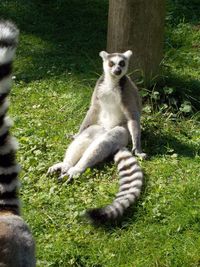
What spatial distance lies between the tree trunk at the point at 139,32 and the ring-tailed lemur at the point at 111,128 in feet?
1.67

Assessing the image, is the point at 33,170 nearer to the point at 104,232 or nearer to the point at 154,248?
the point at 104,232

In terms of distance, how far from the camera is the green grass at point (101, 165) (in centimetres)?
438

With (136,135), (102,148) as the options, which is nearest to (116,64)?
(136,135)

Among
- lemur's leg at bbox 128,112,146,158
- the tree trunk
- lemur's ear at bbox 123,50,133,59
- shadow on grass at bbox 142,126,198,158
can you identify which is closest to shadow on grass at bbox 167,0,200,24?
the tree trunk

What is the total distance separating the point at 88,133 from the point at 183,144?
1.00 meters

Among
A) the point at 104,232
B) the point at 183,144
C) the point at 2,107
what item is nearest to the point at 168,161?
the point at 183,144

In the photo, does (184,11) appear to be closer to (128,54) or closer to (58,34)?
(58,34)

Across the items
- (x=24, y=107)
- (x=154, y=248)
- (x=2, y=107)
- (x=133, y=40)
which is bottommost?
(x=24, y=107)

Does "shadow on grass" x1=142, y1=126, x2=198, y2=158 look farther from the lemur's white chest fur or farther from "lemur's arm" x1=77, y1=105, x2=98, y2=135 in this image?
"lemur's arm" x1=77, y1=105, x2=98, y2=135

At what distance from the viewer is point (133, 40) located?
6.60 meters

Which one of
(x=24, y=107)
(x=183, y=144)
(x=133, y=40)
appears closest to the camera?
(x=183, y=144)

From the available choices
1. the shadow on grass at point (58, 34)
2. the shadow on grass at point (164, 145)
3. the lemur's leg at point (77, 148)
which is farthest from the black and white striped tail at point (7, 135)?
the shadow on grass at point (58, 34)

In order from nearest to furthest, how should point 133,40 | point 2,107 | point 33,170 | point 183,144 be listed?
1. point 2,107
2. point 33,170
3. point 183,144
4. point 133,40

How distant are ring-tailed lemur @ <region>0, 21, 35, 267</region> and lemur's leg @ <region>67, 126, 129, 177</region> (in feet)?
7.02
